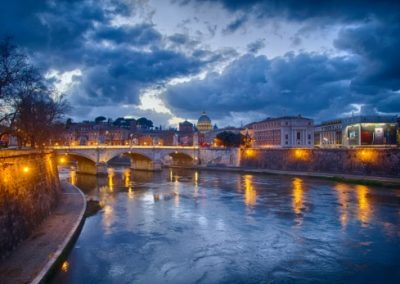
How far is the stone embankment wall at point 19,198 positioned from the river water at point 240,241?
224 centimetres

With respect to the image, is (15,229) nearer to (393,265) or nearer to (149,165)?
(393,265)

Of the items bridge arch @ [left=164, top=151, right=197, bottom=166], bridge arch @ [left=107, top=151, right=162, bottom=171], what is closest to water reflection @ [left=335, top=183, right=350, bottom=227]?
bridge arch @ [left=107, top=151, right=162, bottom=171]

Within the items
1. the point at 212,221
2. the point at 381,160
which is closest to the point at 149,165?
the point at 381,160

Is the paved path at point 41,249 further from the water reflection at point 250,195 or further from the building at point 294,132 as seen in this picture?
the building at point 294,132

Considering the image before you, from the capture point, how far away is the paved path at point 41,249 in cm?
1170

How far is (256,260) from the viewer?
15.4 meters

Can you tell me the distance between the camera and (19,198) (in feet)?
51.0

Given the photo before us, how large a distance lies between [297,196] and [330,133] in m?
71.0

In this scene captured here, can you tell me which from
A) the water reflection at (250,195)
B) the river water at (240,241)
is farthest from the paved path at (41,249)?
the water reflection at (250,195)

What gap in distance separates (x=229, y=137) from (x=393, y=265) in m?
70.8

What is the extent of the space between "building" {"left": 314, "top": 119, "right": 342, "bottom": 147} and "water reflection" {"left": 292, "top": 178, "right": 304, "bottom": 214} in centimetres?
4909

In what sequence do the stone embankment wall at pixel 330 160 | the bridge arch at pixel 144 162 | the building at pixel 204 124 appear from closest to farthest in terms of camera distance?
the stone embankment wall at pixel 330 160 → the bridge arch at pixel 144 162 → the building at pixel 204 124

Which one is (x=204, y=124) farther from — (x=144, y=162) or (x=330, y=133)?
(x=144, y=162)

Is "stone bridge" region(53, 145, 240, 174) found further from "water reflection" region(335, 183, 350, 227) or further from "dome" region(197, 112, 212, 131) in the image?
"dome" region(197, 112, 212, 131)
